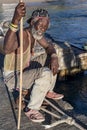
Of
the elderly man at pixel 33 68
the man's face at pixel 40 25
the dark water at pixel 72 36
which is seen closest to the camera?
the elderly man at pixel 33 68

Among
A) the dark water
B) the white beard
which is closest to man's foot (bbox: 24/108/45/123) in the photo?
the white beard

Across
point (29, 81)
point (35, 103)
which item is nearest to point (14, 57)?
point (29, 81)

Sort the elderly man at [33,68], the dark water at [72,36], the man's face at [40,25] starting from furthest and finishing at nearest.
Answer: the dark water at [72,36]
the man's face at [40,25]
the elderly man at [33,68]

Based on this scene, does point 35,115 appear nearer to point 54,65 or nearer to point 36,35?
point 54,65

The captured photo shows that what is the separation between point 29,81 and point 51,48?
0.93 m

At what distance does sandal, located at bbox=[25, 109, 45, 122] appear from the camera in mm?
5934

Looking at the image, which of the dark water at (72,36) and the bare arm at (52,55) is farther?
the dark water at (72,36)

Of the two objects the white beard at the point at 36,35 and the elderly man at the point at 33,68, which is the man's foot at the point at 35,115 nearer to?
the elderly man at the point at 33,68

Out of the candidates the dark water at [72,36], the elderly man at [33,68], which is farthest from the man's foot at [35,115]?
the dark water at [72,36]

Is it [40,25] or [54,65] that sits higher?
[40,25]

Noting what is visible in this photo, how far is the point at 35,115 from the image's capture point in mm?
5980

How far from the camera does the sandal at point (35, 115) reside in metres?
5.93

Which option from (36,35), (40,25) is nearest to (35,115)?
(36,35)

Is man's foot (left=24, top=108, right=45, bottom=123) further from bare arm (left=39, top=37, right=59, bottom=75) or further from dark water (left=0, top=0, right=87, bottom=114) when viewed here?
dark water (left=0, top=0, right=87, bottom=114)
